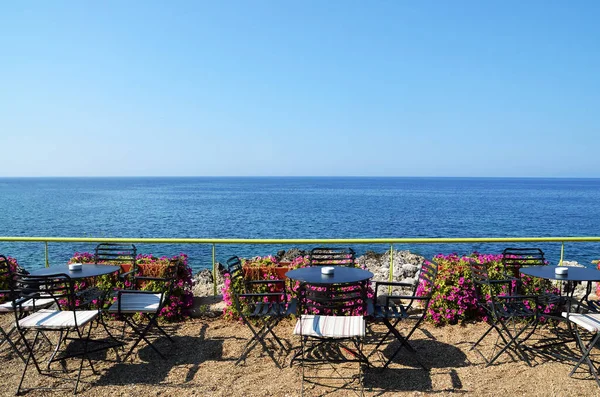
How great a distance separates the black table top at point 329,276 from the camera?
13.3 ft

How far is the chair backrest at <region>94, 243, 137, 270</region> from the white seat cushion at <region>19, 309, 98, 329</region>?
1.43 metres

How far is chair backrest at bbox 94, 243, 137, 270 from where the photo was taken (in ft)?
17.9

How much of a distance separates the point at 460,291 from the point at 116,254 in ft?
13.7

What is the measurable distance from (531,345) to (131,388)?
12.7 ft

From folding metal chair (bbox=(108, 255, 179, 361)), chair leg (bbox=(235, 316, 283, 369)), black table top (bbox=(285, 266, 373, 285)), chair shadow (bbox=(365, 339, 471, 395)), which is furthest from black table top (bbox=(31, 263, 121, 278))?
chair shadow (bbox=(365, 339, 471, 395))

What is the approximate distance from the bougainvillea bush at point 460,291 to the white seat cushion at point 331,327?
1.78 m

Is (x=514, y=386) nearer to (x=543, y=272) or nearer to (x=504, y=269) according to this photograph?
(x=543, y=272)

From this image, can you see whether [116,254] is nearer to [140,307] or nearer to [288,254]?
[140,307]

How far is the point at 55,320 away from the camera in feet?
12.6

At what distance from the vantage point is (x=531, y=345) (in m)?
4.58

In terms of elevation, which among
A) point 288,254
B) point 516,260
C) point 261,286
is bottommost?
point 288,254

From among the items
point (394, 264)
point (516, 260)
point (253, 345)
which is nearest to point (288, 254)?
point (394, 264)

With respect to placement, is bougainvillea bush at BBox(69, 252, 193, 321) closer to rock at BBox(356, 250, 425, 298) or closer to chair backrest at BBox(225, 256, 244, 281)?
chair backrest at BBox(225, 256, 244, 281)

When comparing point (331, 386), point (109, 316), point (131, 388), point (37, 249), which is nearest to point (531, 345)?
point (331, 386)
